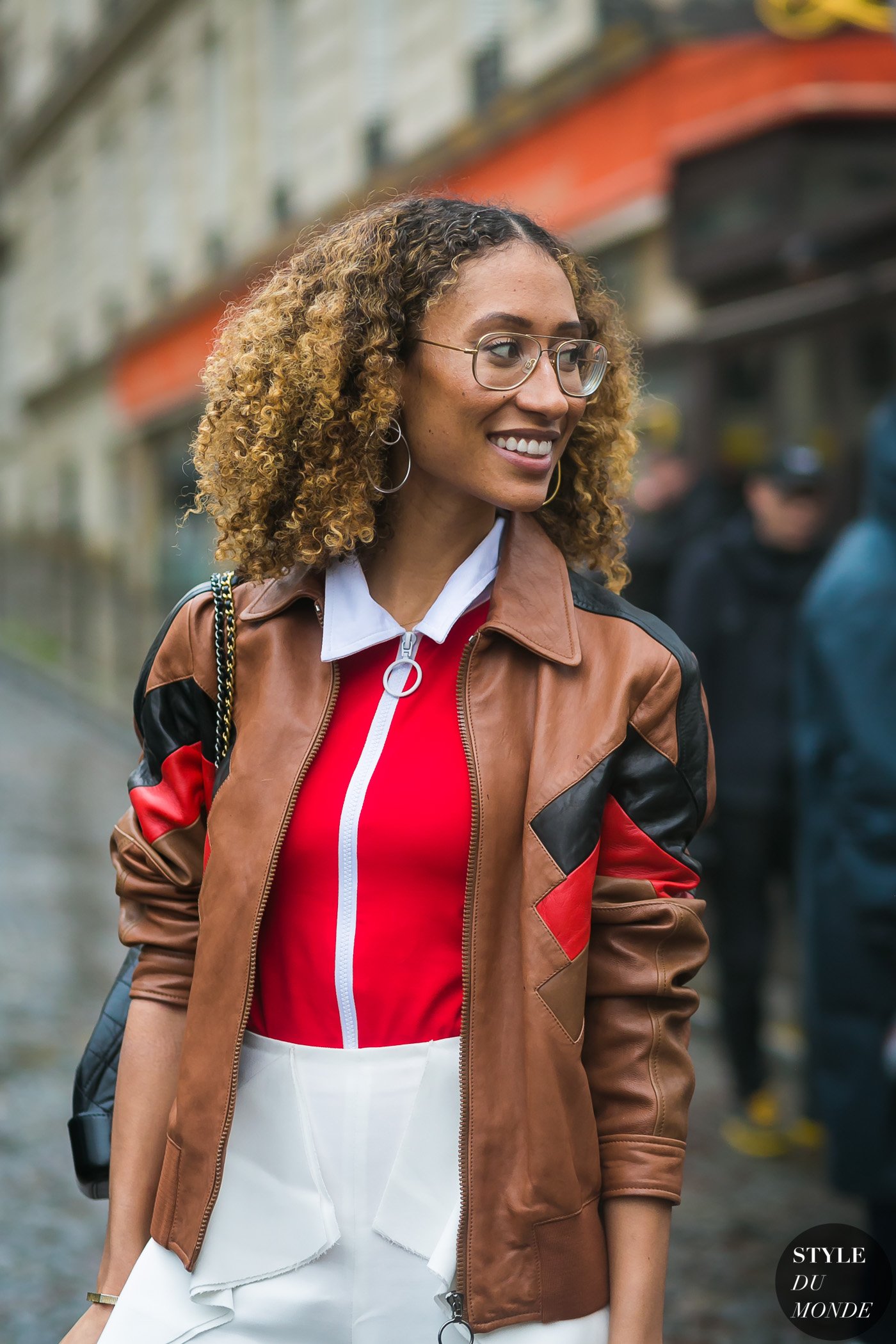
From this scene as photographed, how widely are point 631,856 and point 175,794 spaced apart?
2.05ft

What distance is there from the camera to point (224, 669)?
2.22 m

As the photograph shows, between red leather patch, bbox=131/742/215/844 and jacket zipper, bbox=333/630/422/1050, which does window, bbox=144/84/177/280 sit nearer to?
red leather patch, bbox=131/742/215/844

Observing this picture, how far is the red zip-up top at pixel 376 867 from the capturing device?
2.09m

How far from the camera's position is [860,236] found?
770cm

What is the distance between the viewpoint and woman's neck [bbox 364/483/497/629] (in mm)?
2268

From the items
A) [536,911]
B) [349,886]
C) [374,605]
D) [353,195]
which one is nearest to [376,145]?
[353,195]

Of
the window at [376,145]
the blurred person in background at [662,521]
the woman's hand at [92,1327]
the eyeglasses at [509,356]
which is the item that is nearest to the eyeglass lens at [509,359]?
the eyeglasses at [509,356]

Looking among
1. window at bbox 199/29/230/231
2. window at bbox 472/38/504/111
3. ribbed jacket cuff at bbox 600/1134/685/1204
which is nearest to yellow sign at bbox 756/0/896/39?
window at bbox 472/38/504/111

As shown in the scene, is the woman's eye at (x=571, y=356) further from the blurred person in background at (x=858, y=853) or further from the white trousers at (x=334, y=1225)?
the blurred person in background at (x=858, y=853)

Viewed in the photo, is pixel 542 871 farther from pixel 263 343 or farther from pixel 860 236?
pixel 860 236

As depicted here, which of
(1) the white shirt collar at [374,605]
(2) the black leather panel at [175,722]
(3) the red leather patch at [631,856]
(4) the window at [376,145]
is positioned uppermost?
(4) the window at [376,145]

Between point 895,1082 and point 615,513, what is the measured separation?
2.16 m

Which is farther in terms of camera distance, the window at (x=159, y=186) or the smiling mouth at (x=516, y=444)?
the window at (x=159, y=186)

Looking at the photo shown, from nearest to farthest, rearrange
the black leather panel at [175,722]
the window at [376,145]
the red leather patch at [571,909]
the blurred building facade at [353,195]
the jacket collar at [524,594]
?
the red leather patch at [571,909] < the jacket collar at [524,594] < the black leather panel at [175,722] < the blurred building facade at [353,195] < the window at [376,145]
